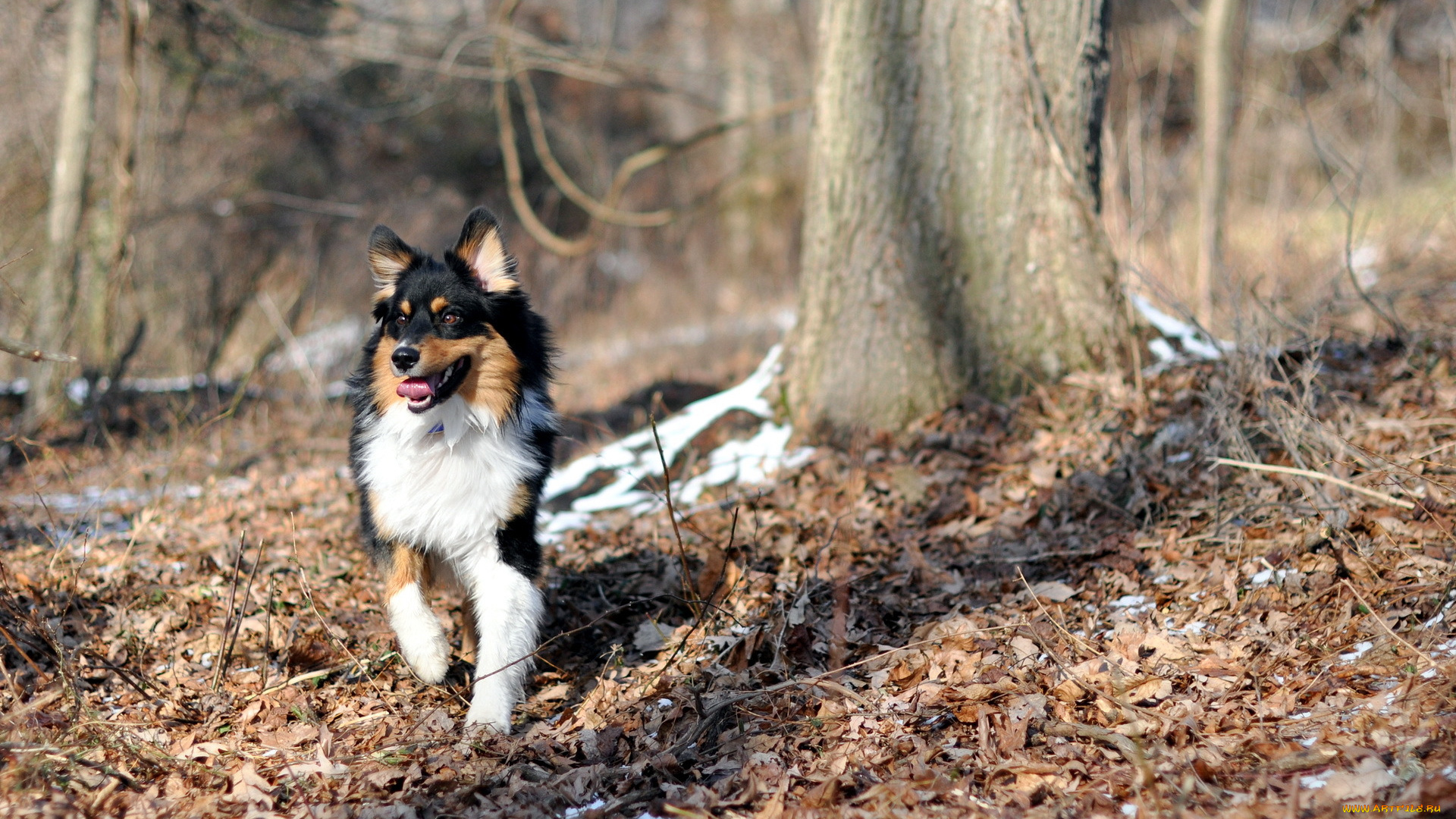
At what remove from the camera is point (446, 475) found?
11.7 ft

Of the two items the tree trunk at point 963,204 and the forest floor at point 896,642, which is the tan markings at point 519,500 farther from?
the tree trunk at point 963,204

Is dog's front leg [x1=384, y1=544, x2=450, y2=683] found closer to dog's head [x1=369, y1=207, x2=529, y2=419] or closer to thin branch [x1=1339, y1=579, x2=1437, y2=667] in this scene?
dog's head [x1=369, y1=207, x2=529, y2=419]

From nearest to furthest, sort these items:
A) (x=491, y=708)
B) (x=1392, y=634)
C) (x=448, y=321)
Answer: (x=1392, y=634), (x=491, y=708), (x=448, y=321)

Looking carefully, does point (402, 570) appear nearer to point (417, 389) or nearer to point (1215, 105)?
point (417, 389)

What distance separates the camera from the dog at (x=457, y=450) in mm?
3436

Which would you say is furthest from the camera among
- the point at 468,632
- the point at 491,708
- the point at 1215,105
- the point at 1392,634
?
the point at 1215,105

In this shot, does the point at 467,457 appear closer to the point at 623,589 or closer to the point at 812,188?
the point at 623,589

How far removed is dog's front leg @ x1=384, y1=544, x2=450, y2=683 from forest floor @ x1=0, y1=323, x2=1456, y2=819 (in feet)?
0.58

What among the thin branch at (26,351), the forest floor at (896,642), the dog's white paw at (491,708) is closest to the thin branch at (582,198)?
the forest floor at (896,642)

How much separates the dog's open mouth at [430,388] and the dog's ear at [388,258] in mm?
578

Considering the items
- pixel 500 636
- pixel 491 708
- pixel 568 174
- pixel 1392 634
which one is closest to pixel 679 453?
pixel 500 636

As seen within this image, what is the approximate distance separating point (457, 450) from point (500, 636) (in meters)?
0.74

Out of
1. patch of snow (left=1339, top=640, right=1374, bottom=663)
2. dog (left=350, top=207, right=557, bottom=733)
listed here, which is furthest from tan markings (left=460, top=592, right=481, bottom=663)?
patch of snow (left=1339, top=640, right=1374, bottom=663)

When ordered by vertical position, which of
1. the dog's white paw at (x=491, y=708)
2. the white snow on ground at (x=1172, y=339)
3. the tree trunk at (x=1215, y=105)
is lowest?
the dog's white paw at (x=491, y=708)
